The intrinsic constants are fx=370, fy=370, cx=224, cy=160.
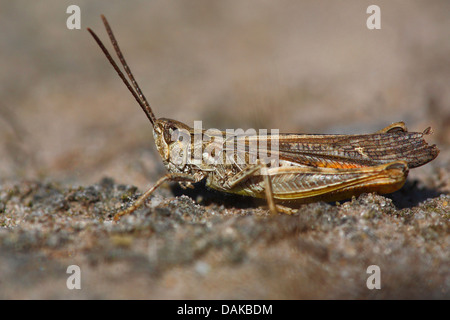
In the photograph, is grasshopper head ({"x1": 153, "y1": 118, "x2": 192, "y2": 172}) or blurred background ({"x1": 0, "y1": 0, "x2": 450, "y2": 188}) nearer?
grasshopper head ({"x1": 153, "y1": 118, "x2": 192, "y2": 172})

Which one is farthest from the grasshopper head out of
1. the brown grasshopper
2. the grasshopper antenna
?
the grasshopper antenna

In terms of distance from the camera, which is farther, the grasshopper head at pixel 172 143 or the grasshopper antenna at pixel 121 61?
the grasshopper head at pixel 172 143

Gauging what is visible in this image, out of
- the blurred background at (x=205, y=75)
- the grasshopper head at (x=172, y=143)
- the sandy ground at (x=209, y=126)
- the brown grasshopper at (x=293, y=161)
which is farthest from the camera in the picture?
the blurred background at (x=205, y=75)

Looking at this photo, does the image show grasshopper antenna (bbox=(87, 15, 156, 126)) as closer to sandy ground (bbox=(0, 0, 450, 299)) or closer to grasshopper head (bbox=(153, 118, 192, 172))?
grasshopper head (bbox=(153, 118, 192, 172))

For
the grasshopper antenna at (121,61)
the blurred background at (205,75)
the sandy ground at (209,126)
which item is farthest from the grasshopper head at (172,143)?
the blurred background at (205,75)

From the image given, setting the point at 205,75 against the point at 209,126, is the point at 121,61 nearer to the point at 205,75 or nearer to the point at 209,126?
the point at 209,126

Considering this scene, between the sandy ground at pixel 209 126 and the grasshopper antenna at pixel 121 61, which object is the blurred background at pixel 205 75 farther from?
the grasshopper antenna at pixel 121 61
